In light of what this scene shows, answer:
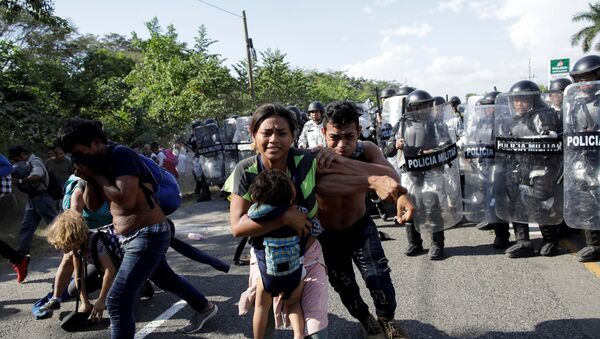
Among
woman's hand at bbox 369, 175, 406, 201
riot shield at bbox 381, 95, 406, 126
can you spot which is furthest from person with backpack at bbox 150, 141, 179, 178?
woman's hand at bbox 369, 175, 406, 201

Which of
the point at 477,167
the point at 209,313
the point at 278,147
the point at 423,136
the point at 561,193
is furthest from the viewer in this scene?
the point at 477,167

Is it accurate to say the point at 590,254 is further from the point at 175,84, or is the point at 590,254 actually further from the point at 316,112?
the point at 175,84

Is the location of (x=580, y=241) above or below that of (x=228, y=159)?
below

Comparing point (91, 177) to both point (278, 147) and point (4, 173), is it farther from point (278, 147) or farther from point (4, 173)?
point (4, 173)

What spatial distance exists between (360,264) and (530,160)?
112 inches

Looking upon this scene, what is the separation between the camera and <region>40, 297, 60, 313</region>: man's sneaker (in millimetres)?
4156

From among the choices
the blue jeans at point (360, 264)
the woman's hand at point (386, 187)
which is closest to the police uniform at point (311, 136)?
the blue jeans at point (360, 264)

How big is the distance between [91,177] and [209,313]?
1504 millimetres

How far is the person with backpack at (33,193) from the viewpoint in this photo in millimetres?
6215

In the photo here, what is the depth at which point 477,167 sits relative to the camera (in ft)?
18.2

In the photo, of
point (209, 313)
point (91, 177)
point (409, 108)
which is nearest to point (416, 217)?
point (409, 108)

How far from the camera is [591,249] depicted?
4.71 m

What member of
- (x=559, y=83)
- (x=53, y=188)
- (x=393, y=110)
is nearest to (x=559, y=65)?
(x=393, y=110)

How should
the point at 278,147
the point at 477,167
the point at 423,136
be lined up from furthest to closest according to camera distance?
the point at 477,167, the point at 423,136, the point at 278,147
